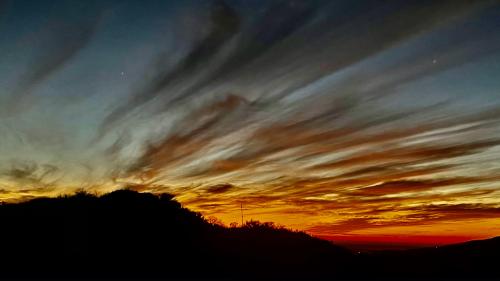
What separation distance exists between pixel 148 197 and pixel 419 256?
2099cm

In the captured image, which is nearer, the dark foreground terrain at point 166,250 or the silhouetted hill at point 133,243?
the silhouetted hill at point 133,243

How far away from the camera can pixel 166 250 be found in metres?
24.9

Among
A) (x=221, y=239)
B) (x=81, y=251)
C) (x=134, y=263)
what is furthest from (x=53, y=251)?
(x=221, y=239)

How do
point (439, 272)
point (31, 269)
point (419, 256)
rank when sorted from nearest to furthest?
point (31, 269) → point (439, 272) → point (419, 256)

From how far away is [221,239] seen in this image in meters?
29.2

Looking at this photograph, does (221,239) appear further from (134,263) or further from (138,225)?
(134,263)

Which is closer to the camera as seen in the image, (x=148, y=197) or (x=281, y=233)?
(x=148, y=197)

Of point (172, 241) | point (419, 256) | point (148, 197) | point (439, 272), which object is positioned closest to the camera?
point (172, 241)

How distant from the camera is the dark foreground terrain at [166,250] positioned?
72.6ft

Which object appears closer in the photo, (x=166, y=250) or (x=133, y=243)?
(x=133, y=243)

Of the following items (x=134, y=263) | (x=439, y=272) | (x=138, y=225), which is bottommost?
(x=439, y=272)

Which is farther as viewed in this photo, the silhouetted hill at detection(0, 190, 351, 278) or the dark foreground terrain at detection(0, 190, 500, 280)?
the dark foreground terrain at detection(0, 190, 500, 280)

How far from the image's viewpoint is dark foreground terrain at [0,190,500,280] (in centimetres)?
2214

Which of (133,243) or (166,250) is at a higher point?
(133,243)
